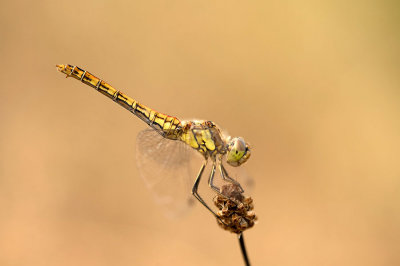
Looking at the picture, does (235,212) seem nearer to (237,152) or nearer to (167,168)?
(237,152)

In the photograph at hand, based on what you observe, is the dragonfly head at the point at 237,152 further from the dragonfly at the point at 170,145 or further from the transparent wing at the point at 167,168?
the transparent wing at the point at 167,168

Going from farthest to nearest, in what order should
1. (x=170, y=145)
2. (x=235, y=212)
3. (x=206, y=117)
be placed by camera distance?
(x=206, y=117) < (x=170, y=145) < (x=235, y=212)

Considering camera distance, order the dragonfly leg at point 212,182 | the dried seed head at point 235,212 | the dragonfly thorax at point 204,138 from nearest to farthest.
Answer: the dried seed head at point 235,212
the dragonfly leg at point 212,182
the dragonfly thorax at point 204,138

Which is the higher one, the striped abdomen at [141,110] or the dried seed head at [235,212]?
the striped abdomen at [141,110]

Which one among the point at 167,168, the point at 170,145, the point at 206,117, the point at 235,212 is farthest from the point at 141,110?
the point at 206,117

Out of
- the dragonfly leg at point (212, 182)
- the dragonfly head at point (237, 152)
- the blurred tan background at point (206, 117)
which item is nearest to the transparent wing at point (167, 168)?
the dragonfly leg at point (212, 182)
